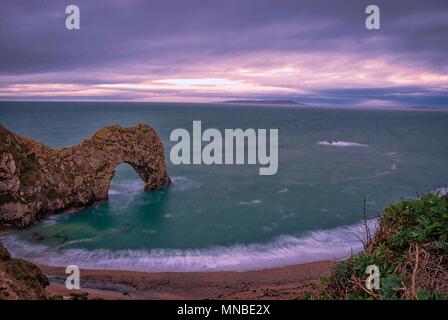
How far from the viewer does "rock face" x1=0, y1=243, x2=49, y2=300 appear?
28.2ft

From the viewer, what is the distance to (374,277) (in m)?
4.94

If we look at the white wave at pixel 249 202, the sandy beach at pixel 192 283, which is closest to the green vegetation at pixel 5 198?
the sandy beach at pixel 192 283

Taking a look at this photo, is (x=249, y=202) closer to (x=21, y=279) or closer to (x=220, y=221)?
(x=220, y=221)

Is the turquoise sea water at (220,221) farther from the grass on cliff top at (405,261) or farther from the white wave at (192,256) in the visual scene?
the grass on cliff top at (405,261)

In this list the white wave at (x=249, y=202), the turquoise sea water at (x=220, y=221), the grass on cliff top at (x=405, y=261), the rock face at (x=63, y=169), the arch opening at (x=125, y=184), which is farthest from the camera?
the arch opening at (x=125, y=184)

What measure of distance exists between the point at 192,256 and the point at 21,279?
13368 mm

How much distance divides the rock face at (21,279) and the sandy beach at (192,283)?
5580mm

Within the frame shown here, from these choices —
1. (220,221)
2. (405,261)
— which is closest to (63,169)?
Result: (220,221)

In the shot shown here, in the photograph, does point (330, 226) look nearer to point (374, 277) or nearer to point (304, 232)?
point (304, 232)

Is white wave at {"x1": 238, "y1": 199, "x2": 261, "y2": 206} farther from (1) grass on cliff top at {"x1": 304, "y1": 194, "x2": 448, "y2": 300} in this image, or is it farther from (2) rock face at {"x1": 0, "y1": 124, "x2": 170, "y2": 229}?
(1) grass on cliff top at {"x1": 304, "y1": 194, "x2": 448, "y2": 300}

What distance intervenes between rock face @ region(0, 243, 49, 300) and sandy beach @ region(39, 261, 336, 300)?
5580 mm

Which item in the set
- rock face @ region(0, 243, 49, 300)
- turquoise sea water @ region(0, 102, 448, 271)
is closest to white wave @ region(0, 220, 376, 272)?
turquoise sea water @ region(0, 102, 448, 271)

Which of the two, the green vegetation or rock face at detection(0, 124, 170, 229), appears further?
rock face at detection(0, 124, 170, 229)

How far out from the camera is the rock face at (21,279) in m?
8.60
